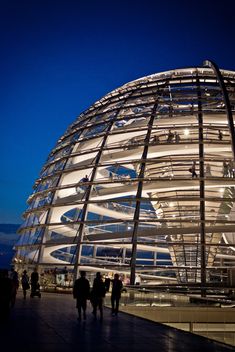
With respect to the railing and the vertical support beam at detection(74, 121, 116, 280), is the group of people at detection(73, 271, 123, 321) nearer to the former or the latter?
the railing

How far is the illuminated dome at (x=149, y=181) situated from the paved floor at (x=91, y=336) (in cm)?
778

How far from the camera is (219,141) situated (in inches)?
864

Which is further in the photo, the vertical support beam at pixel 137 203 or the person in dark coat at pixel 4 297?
the vertical support beam at pixel 137 203

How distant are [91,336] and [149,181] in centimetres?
1297

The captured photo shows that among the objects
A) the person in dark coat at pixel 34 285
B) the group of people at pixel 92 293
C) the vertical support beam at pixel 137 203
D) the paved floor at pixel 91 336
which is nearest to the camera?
the paved floor at pixel 91 336

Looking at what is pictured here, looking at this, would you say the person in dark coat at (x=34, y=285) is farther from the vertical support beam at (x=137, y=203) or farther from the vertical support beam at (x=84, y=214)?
the vertical support beam at (x=137, y=203)

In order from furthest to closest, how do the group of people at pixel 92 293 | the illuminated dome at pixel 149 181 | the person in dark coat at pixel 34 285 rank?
the illuminated dome at pixel 149 181 < the person in dark coat at pixel 34 285 < the group of people at pixel 92 293

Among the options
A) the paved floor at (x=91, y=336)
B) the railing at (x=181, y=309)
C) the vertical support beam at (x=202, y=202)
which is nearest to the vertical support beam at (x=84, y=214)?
the railing at (x=181, y=309)

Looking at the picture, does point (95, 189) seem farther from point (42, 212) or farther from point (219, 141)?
point (219, 141)

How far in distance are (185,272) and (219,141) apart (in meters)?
6.29

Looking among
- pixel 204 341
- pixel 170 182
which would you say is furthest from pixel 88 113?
pixel 204 341

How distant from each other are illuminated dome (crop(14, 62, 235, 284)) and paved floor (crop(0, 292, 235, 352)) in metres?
7.78

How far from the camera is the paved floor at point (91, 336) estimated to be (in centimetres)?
798

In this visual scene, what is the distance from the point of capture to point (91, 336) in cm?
917
